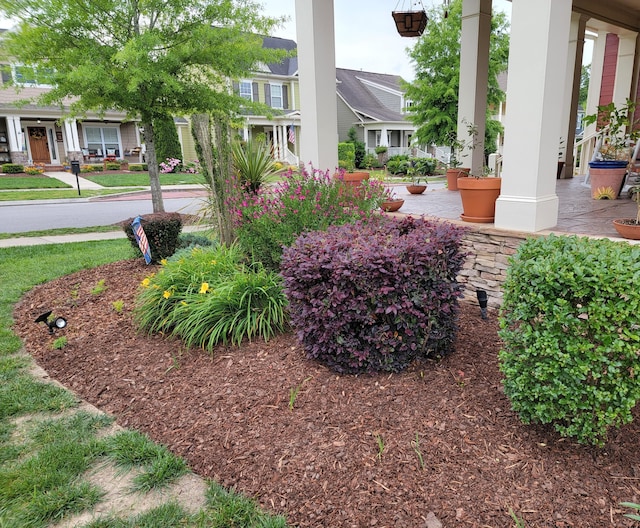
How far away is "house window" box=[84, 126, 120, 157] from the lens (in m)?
26.5

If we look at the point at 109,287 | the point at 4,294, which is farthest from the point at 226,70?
the point at 4,294

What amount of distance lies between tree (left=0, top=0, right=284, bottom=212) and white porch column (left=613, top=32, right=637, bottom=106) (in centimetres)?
800

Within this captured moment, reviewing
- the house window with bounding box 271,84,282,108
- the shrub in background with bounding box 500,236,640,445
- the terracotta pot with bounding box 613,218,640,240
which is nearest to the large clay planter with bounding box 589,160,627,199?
the terracotta pot with bounding box 613,218,640,240

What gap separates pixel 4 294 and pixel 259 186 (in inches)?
130

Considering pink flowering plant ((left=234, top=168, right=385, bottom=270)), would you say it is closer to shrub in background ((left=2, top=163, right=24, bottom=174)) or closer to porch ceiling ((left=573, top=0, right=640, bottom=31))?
porch ceiling ((left=573, top=0, right=640, bottom=31))

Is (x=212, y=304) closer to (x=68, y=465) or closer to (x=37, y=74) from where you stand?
(x=68, y=465)

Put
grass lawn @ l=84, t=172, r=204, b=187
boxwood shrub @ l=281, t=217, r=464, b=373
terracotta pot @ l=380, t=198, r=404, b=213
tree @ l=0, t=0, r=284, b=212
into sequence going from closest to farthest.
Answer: boxwood shrub @ l=281, t=217, r=464, b=373, terracotta pot @ l=380, t=198, r=404, b=213, tree @ l=0, t=0, r=284, b=212, grass lawn @ l=84, t=172, r=204, b=187

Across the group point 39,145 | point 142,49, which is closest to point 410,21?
point 142,49

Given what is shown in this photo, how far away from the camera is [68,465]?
2.36 metres

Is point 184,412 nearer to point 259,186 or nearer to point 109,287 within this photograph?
point 109,287

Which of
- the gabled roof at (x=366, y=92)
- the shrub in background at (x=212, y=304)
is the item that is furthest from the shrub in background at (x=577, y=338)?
the gabled roof at (x=366, y=92)

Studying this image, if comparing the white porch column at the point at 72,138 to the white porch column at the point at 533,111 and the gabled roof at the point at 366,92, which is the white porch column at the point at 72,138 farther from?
the white porch column at the point at 533,111

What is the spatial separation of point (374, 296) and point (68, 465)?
190cm

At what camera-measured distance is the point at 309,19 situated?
206 inches
